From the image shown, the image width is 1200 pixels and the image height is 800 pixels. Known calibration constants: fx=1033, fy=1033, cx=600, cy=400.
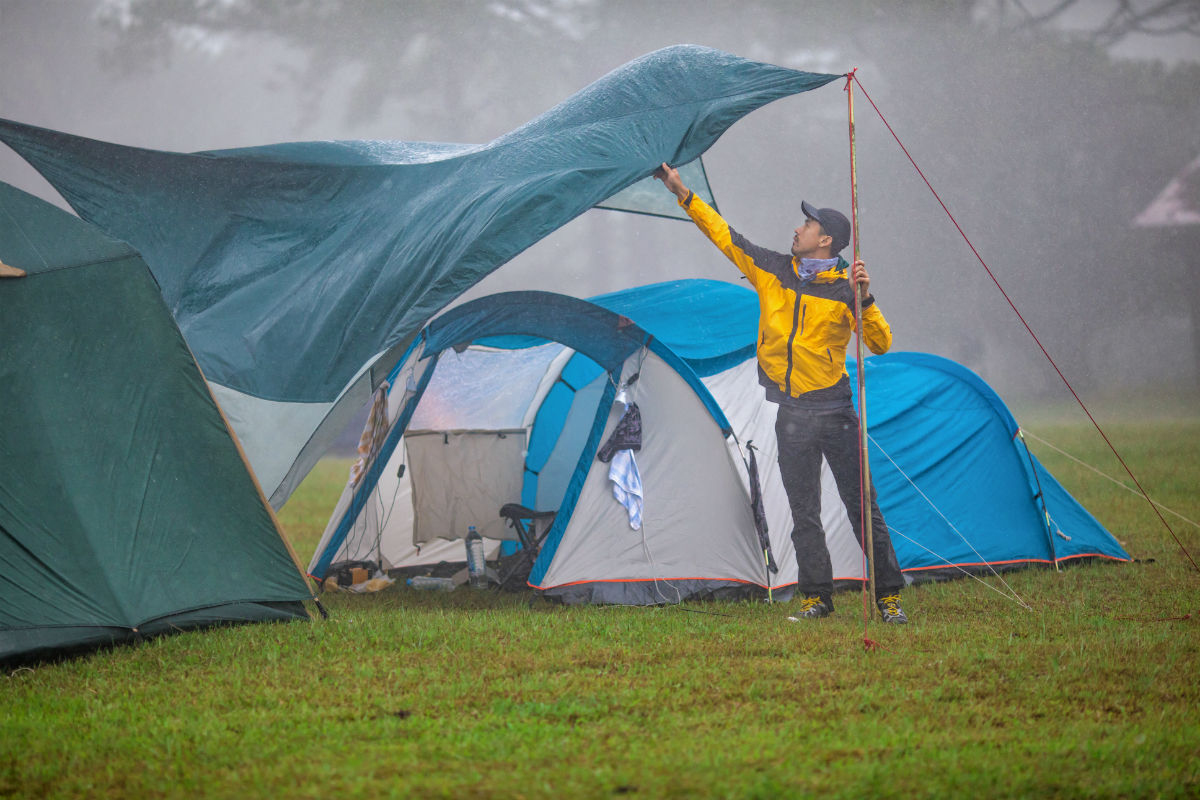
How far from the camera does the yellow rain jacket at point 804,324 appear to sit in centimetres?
471

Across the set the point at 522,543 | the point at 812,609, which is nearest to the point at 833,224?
the point at 812,609

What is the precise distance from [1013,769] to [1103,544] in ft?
14.8

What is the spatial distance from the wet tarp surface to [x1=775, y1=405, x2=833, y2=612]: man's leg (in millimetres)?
1360

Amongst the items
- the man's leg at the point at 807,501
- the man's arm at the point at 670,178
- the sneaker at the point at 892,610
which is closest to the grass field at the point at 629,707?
the sneaker at the point at 892,610

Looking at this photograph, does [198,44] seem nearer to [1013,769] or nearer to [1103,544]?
[1103,544]

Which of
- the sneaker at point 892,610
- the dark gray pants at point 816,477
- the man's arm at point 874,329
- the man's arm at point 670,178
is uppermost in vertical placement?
the man's arm at point 670,178

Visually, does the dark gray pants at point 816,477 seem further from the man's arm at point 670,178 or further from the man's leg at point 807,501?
the man's arm at point 670,178

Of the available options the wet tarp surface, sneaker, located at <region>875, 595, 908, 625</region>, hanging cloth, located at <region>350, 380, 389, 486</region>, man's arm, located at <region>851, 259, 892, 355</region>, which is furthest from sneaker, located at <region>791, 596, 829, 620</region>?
hanging cloth, located at <region>350, 380, 389, 486</region>

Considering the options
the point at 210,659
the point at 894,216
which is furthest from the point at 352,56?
the point at 210,659

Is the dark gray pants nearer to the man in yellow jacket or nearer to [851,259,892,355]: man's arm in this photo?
the man in yellow jacket

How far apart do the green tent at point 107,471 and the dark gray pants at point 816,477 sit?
224cm

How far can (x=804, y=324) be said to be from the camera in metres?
4.73

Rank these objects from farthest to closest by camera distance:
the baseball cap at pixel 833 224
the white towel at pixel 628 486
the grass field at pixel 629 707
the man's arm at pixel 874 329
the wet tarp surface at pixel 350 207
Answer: the white towel at pixel 628 486 → the baseball cap at pixel 833 224 → the man's arm at pixel 874 329 → the wet tarp surface at pixel 350 207 → the grass field at pixel 629 707

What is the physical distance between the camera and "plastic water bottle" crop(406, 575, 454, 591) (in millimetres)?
5953
